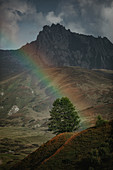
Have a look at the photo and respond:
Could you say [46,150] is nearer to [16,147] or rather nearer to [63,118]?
[63,118]

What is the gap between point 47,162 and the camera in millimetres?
18547

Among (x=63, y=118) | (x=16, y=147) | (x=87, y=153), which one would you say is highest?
(x=63, y=118)

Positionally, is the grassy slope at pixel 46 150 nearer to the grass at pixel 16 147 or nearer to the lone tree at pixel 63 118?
the lone tree at pixel 63 118

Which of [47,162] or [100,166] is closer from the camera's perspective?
[100,166]

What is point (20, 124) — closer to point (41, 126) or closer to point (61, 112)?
point (41, 126)

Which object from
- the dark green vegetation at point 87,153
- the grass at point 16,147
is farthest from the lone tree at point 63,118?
the dark green vegetation at point 87,153

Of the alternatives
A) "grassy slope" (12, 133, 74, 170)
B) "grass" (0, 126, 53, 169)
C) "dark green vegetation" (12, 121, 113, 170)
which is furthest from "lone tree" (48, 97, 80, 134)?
"dark green vegetation" (12, 121, 113, 170)

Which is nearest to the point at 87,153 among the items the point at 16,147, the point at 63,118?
the point at 63,118

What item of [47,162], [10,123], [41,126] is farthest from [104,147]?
[10,123]

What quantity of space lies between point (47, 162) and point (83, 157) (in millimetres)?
4952

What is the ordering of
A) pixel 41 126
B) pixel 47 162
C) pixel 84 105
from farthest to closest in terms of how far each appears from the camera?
pixel 84 105 → pixel 41 126 → pixel 47 162

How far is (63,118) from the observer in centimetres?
4316

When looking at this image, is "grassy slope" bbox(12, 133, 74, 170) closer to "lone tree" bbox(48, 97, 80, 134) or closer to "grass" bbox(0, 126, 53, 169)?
"lone tree" bbox(48, 97, 80, 134)

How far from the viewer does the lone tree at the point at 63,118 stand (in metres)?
41.6
